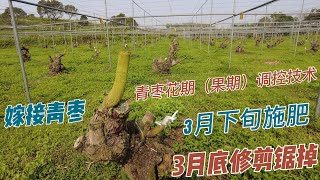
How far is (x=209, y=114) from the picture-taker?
4785 millimetres

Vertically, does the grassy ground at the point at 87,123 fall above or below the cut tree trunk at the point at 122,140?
below

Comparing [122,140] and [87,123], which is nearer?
[122,140]

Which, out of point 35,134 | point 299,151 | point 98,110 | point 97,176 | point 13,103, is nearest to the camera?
point 98,110

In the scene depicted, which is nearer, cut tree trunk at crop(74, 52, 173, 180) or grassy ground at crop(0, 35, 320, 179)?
cut tree trunk at crop(74, 52, 173, 180)

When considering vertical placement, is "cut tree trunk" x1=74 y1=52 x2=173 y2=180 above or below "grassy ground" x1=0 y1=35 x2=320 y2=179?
above

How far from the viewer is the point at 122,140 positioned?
2.53 m

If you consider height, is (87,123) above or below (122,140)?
below

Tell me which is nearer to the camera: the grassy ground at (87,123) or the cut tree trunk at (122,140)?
the cut tree trunk at (122,140)

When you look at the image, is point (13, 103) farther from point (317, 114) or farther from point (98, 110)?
point (317, 114)

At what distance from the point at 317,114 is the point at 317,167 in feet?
6.63

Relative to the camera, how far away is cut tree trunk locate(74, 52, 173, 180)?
237cm

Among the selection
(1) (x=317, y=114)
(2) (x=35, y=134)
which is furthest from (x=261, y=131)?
(2) (x=35, y=134)

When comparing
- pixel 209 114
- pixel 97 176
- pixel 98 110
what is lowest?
pixel 97 176

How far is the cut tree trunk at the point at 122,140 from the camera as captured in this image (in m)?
2.37
